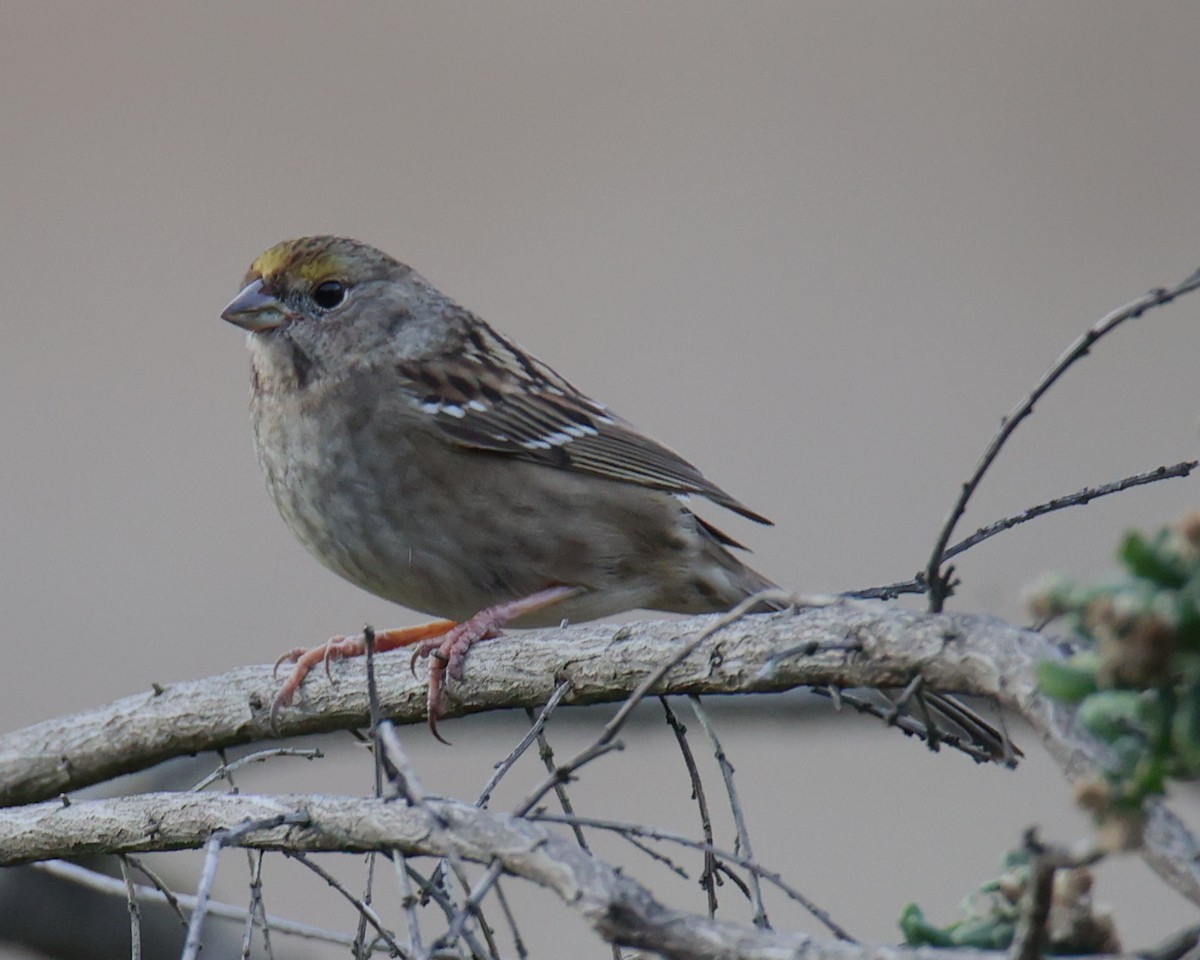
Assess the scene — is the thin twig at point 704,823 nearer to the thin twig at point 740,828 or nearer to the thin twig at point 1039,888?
the thin twig at point 740,828

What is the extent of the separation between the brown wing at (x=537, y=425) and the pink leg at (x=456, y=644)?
0.32m

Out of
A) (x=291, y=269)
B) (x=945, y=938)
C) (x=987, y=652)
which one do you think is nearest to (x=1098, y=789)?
(x=945, y=938)

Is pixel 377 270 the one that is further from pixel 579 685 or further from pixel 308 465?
pixel 579 685

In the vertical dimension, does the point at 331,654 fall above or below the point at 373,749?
below

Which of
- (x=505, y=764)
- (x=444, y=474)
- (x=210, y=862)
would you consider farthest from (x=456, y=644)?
(x=210, y=862)

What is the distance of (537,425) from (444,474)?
25 centimetres

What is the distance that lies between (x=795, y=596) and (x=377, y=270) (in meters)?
2.04

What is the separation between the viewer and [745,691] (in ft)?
4.92

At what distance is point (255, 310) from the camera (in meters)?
2.74

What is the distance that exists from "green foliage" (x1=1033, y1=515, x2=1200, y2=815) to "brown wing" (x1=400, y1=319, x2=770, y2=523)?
1779 millimetres

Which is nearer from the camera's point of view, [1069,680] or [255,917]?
[1069,680]

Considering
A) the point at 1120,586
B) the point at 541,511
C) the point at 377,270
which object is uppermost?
the point at 377,270

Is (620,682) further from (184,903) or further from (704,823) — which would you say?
(184,903)

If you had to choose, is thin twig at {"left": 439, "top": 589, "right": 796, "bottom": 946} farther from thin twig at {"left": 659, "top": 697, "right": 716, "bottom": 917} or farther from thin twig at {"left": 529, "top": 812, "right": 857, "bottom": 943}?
thin twig at {"left": 659, "top": 697, "right": 716, "bottom": 917}
